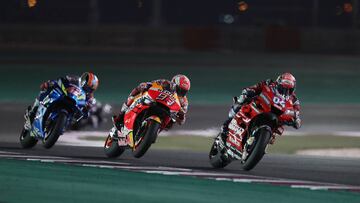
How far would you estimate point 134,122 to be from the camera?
14.2m

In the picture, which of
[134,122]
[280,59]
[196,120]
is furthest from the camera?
[280,59]

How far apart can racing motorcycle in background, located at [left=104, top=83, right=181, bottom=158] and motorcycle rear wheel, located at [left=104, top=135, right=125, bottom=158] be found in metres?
0.49

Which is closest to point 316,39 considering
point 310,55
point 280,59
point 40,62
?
point 310,55

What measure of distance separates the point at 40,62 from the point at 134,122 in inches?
1190

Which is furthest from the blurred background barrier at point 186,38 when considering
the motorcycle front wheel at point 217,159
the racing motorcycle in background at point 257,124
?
the racing motorcycle in background at point 257,124

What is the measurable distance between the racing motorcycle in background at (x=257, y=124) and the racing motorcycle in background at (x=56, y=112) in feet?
8.73

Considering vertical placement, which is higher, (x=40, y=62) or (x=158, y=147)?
(x=158, y=147)

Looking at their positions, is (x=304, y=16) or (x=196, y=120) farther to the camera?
(x=304, y=16)

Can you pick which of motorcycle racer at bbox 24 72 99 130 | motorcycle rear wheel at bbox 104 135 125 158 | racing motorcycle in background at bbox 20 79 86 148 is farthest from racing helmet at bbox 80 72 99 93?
motorcycle rear wheel at bbox 104 135 125 158

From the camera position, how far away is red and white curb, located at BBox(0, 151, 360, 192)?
1238 cm

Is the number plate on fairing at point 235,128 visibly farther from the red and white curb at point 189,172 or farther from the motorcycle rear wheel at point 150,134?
the motorcycle rear wheel at point 150,134

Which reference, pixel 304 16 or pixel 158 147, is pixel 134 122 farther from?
pixel 304 16

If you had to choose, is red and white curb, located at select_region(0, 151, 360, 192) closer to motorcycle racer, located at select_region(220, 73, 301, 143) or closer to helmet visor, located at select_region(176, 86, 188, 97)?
motorcycle racer, located at select_region(220, 73, 301, 143)

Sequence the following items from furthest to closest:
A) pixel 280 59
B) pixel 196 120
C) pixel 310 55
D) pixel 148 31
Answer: pixel 148 31
pixel 310 55
pixel 280 59
pixel 196 120
